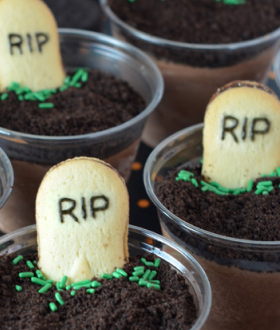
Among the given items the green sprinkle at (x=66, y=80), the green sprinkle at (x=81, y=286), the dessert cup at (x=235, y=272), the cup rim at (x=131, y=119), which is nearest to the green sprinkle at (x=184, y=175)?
the dessert cup at (x=235, y=272)

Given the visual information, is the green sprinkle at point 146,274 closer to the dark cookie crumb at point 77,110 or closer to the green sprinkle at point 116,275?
the green sprinkle at point 116,275

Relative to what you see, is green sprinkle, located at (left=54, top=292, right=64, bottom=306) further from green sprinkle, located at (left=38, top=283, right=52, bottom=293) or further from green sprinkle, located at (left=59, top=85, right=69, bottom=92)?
green sprinkle, located at (left=59, top=85, right=69, bottom=92)

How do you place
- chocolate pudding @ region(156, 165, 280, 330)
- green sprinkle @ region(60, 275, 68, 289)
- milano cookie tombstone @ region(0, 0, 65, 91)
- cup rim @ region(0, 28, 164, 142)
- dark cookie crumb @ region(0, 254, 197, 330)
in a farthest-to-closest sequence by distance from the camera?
Answer: milano cookie tombstone @ region(0, 0, 65, 91)
cup rim @ region(0, 28, 164, 142)
chocolate pudding @ region(156, 165, 280, 330)
green sprinkle @ region(60, 275, 68, 289)
dark cookie crumb @ region(0, 254, 197, 330)

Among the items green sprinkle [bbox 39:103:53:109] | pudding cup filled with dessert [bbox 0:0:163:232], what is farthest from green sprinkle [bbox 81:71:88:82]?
green sprinkle [bbox 39:103:53:109]

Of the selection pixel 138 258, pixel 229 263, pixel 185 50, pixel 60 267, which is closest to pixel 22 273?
pixel 60 267

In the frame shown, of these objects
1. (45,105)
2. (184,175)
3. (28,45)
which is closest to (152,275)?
(184,175)
